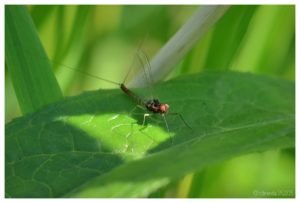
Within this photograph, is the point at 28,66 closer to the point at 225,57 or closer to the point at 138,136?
the point at 138,136

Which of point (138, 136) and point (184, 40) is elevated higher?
point (184, 40)

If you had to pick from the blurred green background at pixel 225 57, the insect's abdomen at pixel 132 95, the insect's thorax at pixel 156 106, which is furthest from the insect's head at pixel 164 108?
the blurred green background at pixel 225 57

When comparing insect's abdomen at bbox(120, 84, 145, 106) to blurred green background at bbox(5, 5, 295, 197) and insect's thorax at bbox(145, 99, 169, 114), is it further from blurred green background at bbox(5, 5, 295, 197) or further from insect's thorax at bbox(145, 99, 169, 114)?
blurred green background at bbox(5, 5, 295, 197)

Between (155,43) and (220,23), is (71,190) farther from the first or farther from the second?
(155,43)

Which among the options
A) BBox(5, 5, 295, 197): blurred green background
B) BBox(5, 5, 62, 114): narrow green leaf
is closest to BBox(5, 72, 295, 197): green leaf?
BBox(5, 5, 62, 114): narrow green leaf

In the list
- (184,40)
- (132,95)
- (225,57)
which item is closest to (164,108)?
(132,95)

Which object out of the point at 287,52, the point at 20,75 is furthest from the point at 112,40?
the point at 20,75
